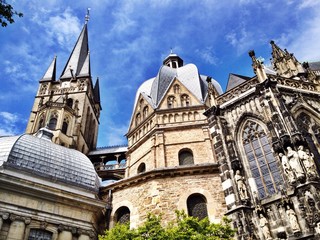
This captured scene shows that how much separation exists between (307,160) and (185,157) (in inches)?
404

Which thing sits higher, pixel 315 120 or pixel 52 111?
pixel 52 111

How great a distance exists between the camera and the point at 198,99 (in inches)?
949

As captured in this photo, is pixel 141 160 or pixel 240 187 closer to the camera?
pixel 240 187

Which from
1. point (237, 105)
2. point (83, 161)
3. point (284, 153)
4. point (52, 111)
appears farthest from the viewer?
point (52, 111)

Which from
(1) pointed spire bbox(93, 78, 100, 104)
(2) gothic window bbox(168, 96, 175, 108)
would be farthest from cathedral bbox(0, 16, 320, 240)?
(1) pointed spire bbox(93, 78, 100, 104)

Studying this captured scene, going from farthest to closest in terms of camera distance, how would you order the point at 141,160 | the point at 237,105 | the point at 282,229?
the point at 141,160
the point at 237,105
the point at 282,229

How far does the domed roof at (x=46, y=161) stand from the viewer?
15.4 meters

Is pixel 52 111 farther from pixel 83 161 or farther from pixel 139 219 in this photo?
pixel 139 219

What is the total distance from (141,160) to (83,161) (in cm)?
557

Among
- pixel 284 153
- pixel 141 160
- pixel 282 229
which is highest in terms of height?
pixel 141 160

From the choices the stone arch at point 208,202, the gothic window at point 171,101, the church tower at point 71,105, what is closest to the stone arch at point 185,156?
the gothic window at point 171,101

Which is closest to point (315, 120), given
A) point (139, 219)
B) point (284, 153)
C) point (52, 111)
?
point (284, 153)

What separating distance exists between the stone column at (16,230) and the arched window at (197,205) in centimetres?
793

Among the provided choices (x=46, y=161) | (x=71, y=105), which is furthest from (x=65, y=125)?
(x=46, y=161)
